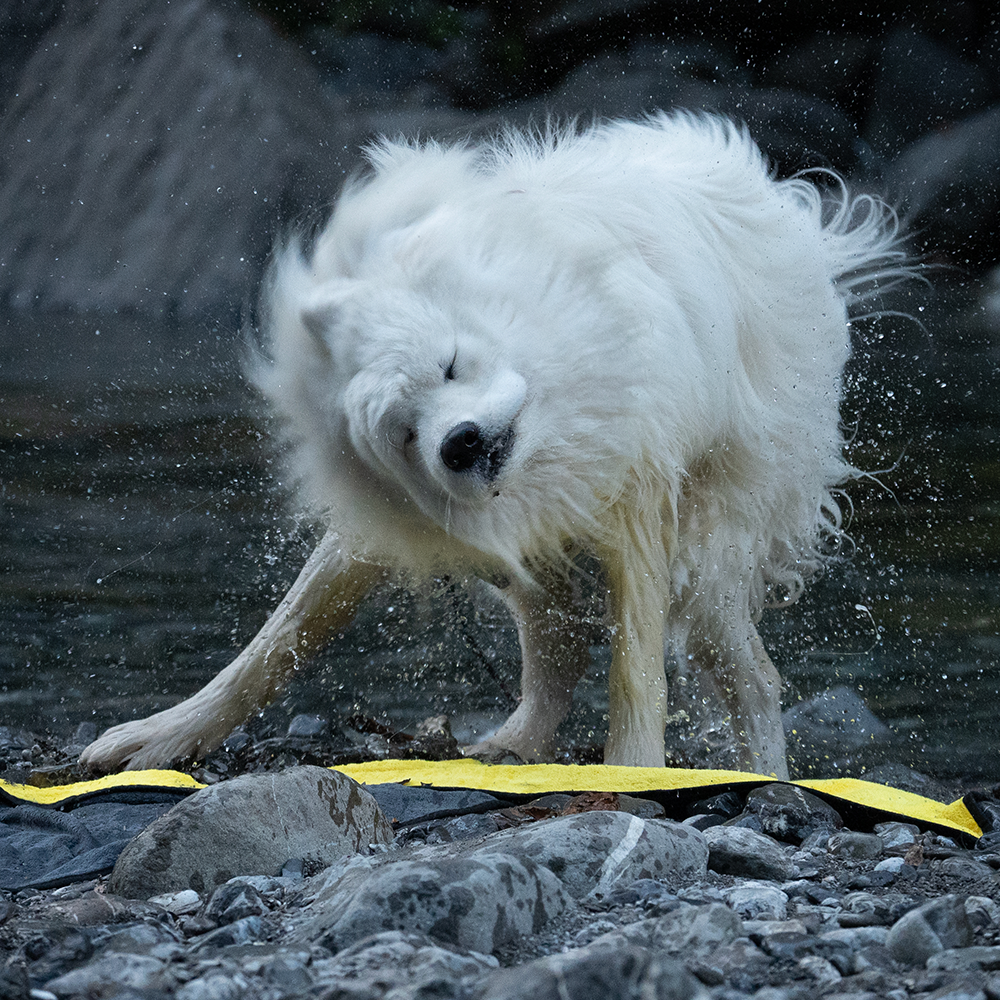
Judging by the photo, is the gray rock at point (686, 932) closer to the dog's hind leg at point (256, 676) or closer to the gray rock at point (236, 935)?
the gray rock at point (236, 935)

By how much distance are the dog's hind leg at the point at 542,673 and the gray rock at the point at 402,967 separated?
2.26 metres

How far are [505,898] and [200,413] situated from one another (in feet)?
23.4

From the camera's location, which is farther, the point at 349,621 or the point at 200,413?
the point at 200,413

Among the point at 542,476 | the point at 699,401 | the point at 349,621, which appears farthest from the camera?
the point at 349,621

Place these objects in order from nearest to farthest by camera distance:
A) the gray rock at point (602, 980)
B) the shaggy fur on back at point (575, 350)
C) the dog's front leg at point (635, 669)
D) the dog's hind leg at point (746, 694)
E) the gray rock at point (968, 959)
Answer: the gray rock at point (602, 980) → the gray rock at point (968, 959) → the shaggy fur on back at point (575, 350) → the dog's front leg at point (635, 669) → the dog's hind leg at point (746, 694)

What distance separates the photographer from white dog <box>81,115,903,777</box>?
8.61 feet

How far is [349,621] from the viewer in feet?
11.1

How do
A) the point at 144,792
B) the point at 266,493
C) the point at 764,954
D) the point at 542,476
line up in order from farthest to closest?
the point at 266,493
the point at 542,476
the point at 144,792
the point at 764,954

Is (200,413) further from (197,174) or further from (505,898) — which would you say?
(505,898)

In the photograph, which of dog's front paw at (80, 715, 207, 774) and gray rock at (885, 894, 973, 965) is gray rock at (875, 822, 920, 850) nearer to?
gray rock at (885, 894, 973, 965)

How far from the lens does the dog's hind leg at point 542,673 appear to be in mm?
3684

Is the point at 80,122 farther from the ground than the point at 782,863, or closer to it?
farther from the ground

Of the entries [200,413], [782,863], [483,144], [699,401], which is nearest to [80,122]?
[200,413]

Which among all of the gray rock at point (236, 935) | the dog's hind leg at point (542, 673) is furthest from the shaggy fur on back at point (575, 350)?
the gray rock at point (236, 935)
